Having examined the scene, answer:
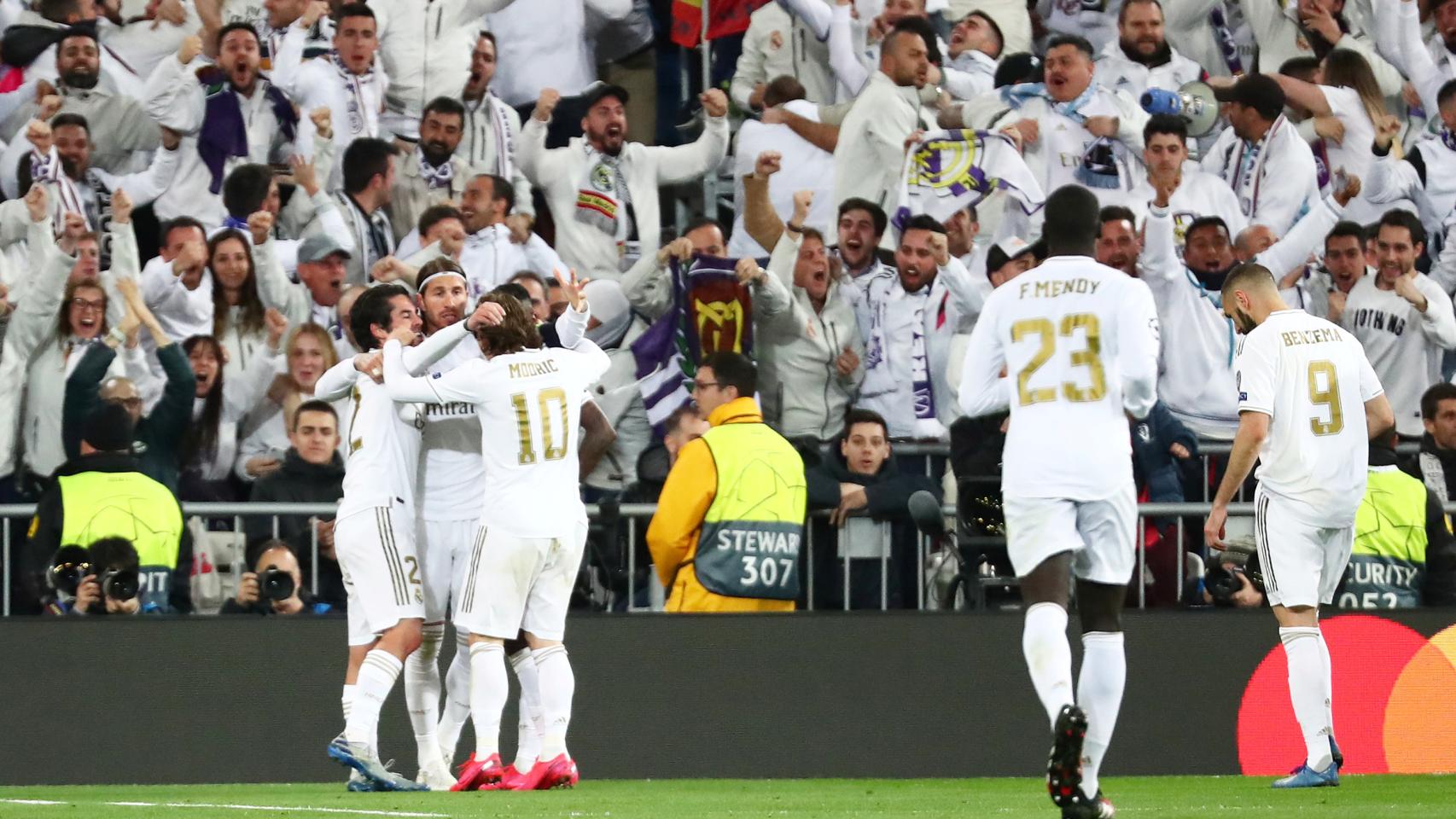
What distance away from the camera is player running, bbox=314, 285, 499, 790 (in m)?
8.17

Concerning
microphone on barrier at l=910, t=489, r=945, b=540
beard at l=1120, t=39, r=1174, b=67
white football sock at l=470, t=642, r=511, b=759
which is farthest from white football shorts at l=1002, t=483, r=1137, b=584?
beard at l=1120, t=39, r=1174, b=67

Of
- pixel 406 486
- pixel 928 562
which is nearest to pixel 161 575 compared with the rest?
pixel 406 486

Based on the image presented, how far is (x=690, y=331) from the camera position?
1166 cm

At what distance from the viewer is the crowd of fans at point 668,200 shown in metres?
11.1

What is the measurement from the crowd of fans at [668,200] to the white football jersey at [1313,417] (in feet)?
6.33

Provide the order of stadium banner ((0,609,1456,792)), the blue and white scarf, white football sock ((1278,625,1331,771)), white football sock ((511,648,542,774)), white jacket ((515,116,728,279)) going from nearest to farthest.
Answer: white football sock ((1278,625,1331,771))
white football sock ((511,648,542,774))
stadium banner ((0,609,1456,792))
the blue and white scarf
white jacket ((515,116,728,279))

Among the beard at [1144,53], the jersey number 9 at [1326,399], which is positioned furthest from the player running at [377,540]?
the beard at [1144,53]

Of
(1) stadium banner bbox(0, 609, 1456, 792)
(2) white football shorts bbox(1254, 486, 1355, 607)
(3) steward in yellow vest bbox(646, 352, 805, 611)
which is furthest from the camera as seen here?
(1) stadium banner bbox(0, 609, 1456, 792)

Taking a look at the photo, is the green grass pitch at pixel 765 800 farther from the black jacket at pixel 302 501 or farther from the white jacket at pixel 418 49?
the white jacket at pixel 418 49

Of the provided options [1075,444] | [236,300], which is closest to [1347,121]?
[236,300]

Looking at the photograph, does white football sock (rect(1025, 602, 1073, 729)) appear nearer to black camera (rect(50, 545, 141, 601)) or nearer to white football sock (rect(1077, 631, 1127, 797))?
white football sock (rect(1077, 631, 1127, 797))

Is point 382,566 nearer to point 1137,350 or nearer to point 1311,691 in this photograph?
point 1137,350

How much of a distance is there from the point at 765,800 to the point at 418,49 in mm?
6747

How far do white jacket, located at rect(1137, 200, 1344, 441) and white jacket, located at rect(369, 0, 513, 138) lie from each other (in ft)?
14.6
